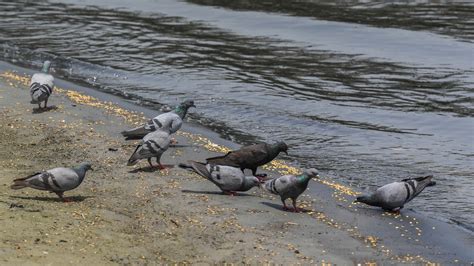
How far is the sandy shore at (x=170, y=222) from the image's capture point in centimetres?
829

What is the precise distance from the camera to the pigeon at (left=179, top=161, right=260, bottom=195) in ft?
34.4

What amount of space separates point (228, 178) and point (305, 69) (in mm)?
10175

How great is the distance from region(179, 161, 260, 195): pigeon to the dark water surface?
6.83ft

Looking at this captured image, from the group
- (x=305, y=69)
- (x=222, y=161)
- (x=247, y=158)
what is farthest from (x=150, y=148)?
(x=305, y=69)

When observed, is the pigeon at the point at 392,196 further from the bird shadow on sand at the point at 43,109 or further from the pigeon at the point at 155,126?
the bird shadow on sand at the point at 43,109

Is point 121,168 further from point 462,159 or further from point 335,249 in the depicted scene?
point 462,159

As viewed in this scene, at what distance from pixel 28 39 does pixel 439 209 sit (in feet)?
52.6

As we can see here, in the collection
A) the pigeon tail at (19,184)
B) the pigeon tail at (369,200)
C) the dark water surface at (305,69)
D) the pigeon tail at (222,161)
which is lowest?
the dark water surface at (305,69)

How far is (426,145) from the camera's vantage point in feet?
47.0

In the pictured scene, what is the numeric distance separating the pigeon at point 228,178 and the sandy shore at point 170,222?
0.46 ft

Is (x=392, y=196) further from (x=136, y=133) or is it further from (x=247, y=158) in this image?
(x=136, y=133)

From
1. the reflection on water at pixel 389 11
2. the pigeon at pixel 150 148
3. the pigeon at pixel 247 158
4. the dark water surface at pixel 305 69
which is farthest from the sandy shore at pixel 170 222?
the reflection on water at pixel 389 11

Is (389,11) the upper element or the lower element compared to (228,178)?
upper

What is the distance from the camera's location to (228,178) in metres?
10.5
